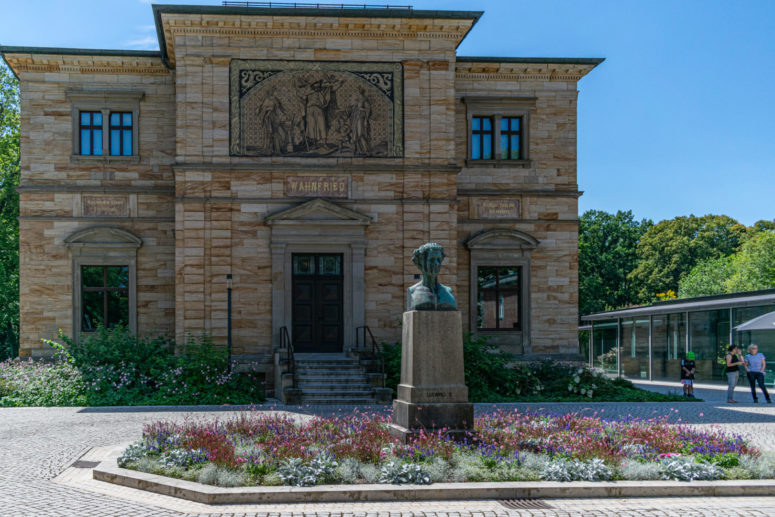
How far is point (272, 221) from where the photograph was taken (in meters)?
24.4

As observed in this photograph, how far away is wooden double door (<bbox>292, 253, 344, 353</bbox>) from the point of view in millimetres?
24859

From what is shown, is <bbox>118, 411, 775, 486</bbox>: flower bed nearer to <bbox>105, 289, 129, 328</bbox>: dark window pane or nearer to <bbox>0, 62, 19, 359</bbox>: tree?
<bbox>105, 289, 129, 328</bbox>: dark window pane

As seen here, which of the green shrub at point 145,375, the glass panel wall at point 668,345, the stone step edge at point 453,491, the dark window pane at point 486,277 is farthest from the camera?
the glass panel wall at point 668,345

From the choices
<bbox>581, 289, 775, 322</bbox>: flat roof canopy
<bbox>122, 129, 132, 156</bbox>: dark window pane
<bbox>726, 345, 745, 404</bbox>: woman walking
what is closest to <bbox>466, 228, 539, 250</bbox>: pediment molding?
<bbox>726, 345, 745, 404</bbox>: woman walking

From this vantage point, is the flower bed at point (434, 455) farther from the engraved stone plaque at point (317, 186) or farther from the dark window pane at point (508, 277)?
the dark window pane at point (508, 277)

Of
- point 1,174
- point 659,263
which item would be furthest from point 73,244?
point 659,263

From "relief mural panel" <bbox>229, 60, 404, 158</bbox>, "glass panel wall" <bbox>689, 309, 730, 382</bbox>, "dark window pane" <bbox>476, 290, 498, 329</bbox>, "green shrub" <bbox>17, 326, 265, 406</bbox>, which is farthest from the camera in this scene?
"glass panel wall" <bbox>689, 309, 730, 382</bbox>

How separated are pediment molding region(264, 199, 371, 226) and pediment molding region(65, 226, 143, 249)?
5.06 metres

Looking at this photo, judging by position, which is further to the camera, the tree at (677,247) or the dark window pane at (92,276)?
the tree at (677,247)

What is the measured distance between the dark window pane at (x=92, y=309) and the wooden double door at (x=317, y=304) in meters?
6.71

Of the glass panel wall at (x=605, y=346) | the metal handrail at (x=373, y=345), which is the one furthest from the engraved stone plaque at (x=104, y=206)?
the glass panel wall at (x=605, y=346)

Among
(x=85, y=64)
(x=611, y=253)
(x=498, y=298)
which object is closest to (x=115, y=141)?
(x=85, y=64)

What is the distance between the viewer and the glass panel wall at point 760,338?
2756 centimetres

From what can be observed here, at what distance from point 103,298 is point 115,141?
5.19 meters
